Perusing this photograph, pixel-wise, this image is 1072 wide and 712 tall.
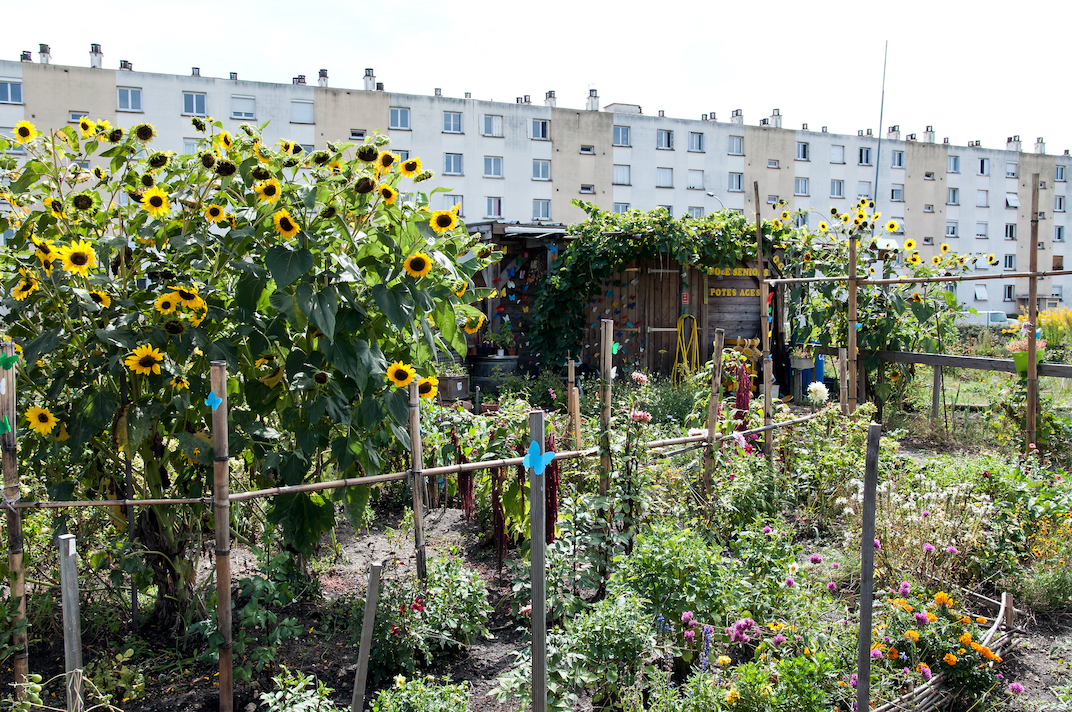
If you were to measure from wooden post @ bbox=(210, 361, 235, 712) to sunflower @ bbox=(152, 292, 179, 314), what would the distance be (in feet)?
1.29

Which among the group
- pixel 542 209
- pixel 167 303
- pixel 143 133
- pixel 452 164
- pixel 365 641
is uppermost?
pixel 452 164

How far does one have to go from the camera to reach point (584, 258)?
9828mm

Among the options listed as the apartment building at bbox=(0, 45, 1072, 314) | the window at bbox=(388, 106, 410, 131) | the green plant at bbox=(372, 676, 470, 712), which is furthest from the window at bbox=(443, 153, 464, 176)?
the green plant at bbox=(372, 676, 470, 712)

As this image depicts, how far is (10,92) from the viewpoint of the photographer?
79.5 feet

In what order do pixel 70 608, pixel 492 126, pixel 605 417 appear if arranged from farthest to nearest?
1. pixel 492 126
2. pixel 605 417
3. pixel 70 608

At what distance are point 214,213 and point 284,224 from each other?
42 cm

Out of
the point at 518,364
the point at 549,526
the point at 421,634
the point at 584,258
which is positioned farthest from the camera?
the point at 518,364

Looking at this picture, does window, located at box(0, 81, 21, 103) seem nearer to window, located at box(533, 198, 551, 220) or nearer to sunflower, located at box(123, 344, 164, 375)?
window, located at box(533, 198, 551, 220)

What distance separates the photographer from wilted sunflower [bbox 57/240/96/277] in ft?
8.29

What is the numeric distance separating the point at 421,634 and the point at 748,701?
1278 millimetres

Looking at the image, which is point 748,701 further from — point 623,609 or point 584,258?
point 584,258

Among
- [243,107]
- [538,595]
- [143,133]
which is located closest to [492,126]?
[243,107]

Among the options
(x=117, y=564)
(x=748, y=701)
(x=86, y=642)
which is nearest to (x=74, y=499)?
(x=117, y=564)

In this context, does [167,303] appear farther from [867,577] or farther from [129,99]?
[129,99]
